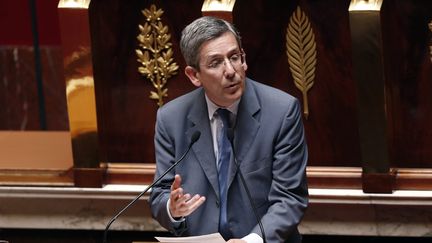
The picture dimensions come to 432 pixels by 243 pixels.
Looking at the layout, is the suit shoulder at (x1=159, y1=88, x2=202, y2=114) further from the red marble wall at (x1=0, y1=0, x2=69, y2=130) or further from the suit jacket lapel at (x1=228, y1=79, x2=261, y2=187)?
the red marble wall at (x1=0, y1=0, x2=69, y2=130)

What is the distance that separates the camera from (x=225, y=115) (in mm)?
2578

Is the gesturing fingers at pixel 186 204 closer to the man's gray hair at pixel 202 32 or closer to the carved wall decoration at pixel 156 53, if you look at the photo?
the man's gray hair at pixel 202 32

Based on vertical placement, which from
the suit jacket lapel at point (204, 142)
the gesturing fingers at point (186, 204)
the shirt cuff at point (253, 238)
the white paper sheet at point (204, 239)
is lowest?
the shirt cuff at point (253, 238)

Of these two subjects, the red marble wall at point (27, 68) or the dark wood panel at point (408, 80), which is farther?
the red marble wall at point (27, 68)

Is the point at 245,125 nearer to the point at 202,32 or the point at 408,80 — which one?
the point at 202,32

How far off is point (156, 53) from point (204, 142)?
0.68m

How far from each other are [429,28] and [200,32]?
0.76 meters

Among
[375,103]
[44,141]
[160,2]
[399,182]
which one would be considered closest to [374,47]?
[375,103]

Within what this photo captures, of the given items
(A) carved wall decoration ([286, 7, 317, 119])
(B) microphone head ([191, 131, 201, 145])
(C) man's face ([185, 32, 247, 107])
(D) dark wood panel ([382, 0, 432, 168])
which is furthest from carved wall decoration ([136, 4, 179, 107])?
(B) microphone head ([191, 131, 201, 145])

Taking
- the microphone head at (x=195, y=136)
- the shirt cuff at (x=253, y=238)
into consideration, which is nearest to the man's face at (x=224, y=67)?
the microphone head at (x=195, y=136)

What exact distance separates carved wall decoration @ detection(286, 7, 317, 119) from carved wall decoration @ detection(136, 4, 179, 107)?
12.3 inches

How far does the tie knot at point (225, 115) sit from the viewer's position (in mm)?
2576

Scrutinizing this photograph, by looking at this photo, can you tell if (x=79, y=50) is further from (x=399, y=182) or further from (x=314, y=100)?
(x=399, y=182)

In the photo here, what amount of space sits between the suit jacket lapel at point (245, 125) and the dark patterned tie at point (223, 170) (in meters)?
0.02
